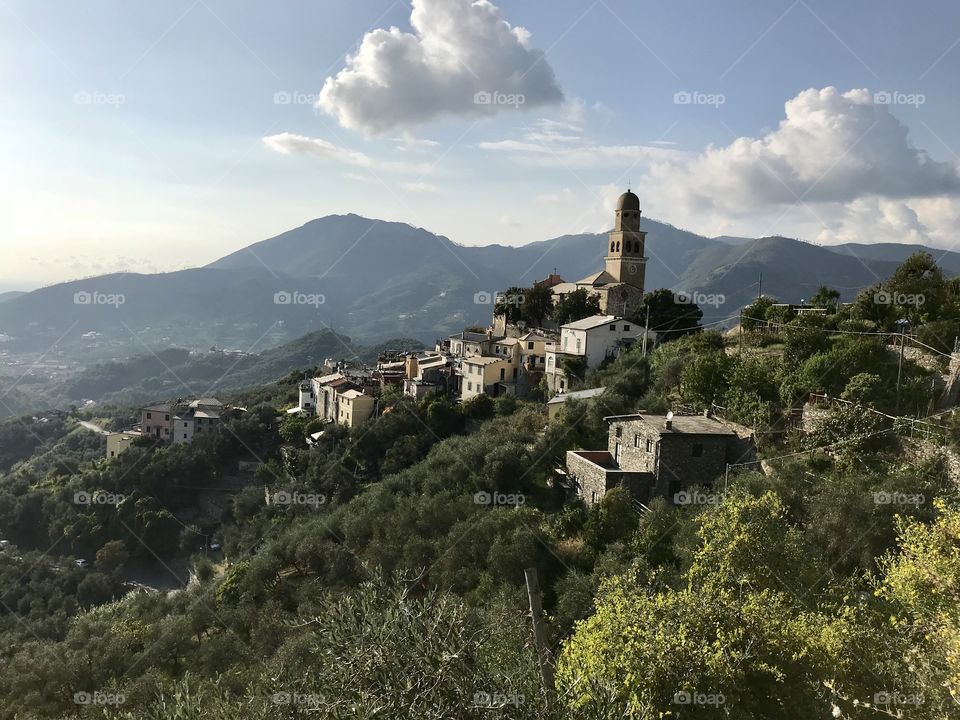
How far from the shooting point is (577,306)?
46438mm

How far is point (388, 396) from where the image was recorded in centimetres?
4809

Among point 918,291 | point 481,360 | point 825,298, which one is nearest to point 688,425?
point 918,291

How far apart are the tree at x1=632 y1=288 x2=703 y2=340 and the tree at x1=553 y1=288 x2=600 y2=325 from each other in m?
5.53

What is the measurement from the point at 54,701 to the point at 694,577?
911 inches

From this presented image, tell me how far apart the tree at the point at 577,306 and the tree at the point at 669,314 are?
18.1 ft

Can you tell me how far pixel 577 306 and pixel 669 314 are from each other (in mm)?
8234

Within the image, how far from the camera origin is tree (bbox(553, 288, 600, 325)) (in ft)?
152

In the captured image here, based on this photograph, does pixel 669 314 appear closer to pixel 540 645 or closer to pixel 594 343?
pixel 594 343

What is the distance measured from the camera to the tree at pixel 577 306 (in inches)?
1826

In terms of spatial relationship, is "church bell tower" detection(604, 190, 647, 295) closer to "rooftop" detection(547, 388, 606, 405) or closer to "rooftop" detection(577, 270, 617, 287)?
"rooftop" detection(577, 270, 617, 287)

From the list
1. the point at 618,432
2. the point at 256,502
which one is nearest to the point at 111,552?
the point at 256,502

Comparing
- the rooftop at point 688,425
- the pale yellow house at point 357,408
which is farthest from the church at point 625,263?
the rooftop at point 688,425

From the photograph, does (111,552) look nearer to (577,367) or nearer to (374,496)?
(374,496)

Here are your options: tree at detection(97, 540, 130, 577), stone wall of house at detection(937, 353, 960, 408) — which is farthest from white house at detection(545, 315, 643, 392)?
tree at detection(97, 540, 130, 577)
